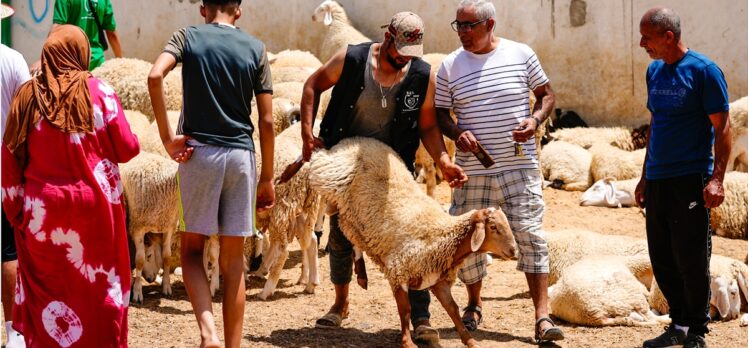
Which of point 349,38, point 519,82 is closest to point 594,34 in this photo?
point 349,38

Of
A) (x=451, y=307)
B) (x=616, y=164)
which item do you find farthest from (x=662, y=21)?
(x=616, y=164)

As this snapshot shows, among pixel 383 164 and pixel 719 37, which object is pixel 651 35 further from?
pixel 719 37

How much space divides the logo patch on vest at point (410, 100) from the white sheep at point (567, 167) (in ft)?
20.4

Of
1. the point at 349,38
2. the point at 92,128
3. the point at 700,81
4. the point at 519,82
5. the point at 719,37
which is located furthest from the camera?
the point at 349,38

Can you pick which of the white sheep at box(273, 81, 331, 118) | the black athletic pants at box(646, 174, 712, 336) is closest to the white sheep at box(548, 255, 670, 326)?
the black athletic pants at box(646, 174, 712, 336)

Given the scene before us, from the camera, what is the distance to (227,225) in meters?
5.11

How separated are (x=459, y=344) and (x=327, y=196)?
1150 mm

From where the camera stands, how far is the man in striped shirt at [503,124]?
6.34 meters

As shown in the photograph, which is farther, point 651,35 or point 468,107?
point 468,107

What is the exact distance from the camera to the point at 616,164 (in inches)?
475

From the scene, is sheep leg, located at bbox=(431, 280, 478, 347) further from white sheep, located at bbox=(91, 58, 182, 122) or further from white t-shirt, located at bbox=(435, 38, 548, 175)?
white sheep, located at bbox=(91, 58, 182, 122)

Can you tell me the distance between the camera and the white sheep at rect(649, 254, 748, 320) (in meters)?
7.07

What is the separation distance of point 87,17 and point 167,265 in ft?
9.37

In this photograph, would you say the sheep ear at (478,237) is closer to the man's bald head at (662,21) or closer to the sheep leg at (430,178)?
the man's bald head at (662,21)
